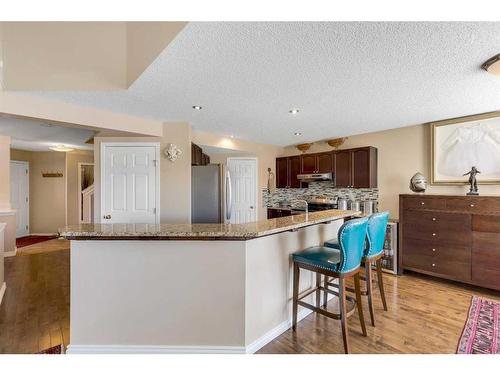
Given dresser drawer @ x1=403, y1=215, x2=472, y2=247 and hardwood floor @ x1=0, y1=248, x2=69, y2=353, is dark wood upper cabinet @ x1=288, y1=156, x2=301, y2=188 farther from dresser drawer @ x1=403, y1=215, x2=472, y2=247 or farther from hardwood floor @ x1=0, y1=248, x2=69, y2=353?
hardwood floor @ x1=0, y1=248, x2=69, y2=353

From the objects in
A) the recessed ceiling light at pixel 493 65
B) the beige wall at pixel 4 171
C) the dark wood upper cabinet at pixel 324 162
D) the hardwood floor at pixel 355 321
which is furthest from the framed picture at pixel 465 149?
the beige wall at pixel 4 171

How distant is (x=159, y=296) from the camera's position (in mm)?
1845

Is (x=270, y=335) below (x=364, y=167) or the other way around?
below

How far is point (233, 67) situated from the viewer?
1952 mm

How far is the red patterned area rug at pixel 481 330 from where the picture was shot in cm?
196

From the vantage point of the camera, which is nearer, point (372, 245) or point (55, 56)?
point (372, 245)

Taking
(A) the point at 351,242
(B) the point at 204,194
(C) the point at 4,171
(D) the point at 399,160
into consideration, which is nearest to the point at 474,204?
(D) the point at 399,160

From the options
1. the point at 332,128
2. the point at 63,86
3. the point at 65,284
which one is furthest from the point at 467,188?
the point at 65,284

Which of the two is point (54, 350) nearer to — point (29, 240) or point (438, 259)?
point (438, 259)

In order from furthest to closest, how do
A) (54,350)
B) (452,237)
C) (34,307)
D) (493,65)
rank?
(452,237) → (34,307) → (54,350) → (493,65)

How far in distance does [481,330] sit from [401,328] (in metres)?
0.67

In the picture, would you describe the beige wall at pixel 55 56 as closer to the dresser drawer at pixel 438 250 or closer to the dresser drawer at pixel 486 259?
the dresser drawer at pixel 438 250

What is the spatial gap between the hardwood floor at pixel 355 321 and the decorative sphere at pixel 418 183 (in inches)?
48.5

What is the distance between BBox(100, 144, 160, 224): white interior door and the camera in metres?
3.58
